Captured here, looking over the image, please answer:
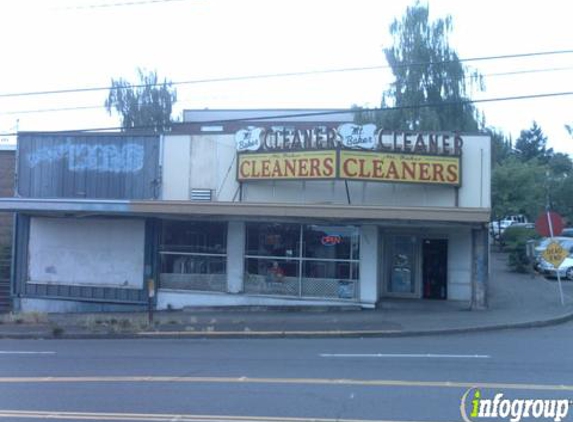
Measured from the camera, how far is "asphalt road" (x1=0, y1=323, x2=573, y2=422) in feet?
26.3

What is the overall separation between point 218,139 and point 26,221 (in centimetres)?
723

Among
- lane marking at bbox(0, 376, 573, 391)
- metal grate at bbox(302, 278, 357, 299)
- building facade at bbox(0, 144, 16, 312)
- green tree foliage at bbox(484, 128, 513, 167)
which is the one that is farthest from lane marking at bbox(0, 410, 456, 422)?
green tree foliage at bbox(484, 128, 513, 167)

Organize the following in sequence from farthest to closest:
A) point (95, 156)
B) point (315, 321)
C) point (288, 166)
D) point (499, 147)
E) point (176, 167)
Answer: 1. point (499, 147)
2. point (95, 156)
3. point (176, 167)
4. point (288, 166)
5. point (315, 321)

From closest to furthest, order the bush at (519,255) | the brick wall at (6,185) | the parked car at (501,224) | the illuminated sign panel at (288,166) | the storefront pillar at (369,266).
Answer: the illuminated sign panel at (288,166) < the storefront pillar at (369,266) < the brick wall at (6,185) < the bush at (519,255) < the parked car at (501,224)

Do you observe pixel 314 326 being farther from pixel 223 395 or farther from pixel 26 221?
pixel 26 221

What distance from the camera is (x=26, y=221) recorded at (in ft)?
79.7

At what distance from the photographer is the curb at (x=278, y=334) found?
16.7m

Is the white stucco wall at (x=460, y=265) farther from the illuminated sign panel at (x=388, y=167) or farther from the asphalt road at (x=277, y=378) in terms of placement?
the asphalt road at (x=277, y=378)

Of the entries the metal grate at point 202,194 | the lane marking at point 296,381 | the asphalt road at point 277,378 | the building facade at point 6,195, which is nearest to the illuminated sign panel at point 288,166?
the metal grate at point 202,194

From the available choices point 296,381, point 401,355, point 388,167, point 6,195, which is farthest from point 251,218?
point 296,381

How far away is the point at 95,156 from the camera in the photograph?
934 inches

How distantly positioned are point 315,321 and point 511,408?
37.5 ft

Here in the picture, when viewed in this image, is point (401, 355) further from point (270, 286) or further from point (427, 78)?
point (427, 78)

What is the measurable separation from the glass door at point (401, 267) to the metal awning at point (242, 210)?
3449 millimetres
